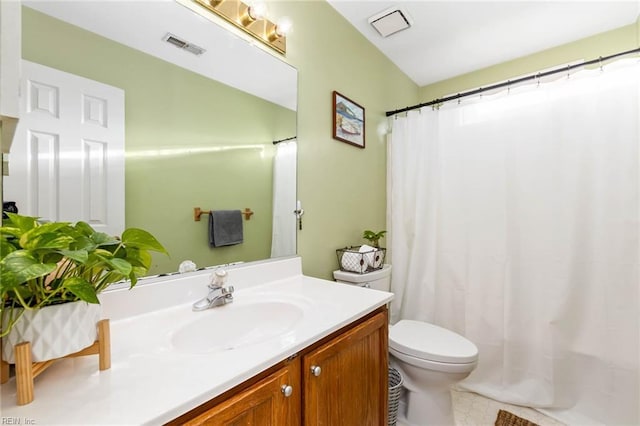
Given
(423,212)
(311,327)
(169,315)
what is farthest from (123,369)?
(423,212)

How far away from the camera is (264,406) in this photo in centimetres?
67

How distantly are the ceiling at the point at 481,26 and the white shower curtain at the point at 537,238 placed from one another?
47 cm

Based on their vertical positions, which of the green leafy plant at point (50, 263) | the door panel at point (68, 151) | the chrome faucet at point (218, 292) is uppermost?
the door panel at point (68, 151)

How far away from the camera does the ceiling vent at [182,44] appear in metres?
1.03

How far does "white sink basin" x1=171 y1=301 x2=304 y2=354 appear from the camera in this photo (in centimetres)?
89

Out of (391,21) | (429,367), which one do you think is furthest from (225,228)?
(391,21)

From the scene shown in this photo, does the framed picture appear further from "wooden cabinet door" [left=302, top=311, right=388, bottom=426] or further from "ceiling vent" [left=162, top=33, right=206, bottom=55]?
"wooden cabinet door" [left=302, top=311, right=388, bottom=426]

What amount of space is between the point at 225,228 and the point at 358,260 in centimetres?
78

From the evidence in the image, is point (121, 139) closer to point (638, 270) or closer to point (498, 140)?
point (498, 140)

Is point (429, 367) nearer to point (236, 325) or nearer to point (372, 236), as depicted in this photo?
point (372, 236)

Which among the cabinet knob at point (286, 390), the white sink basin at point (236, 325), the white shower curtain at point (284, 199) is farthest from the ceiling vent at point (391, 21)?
the cabinet knob at point (286, 390)

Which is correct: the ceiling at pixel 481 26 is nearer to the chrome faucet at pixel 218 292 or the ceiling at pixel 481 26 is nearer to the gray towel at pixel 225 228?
the gray towel at pixel 225 228

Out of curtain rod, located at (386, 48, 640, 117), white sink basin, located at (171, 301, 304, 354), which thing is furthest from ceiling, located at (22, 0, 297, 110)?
curtain rod, located at (386, 48, 640, 117)

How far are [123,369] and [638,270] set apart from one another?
2171 mm
